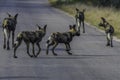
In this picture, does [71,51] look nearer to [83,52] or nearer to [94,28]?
[83,52]

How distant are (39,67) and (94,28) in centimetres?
1294

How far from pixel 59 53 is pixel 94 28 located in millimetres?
10169

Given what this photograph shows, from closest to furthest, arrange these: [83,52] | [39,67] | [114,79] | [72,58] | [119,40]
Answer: [114,79]
[39,67]
[72,58]
[83,52]
[119,40]

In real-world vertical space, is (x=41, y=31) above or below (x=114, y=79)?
above

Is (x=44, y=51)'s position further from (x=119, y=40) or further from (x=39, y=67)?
(x=119, y=40)

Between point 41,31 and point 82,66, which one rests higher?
point 41,31

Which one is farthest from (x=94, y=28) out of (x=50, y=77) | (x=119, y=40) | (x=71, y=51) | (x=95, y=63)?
(x=50, y=77)

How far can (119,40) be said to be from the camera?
2092 cm

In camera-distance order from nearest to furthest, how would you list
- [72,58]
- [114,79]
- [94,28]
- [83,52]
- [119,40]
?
[114,79], [72,58], [83,52], [119,40], [94,28]

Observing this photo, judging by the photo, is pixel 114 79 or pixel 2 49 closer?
pixel 114 79

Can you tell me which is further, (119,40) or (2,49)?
(119,40)

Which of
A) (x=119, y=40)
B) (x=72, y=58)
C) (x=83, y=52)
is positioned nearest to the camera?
(x=72, y=58)

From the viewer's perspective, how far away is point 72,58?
15.8 meters

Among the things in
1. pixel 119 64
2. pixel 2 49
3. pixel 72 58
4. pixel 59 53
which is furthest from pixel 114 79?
pixel 2 49
